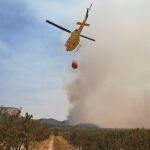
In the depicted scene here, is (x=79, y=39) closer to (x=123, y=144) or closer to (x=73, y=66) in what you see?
(x=73, y=66)

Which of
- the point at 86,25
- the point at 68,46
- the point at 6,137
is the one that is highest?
the point at 86,25

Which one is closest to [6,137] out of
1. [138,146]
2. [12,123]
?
[12,123]

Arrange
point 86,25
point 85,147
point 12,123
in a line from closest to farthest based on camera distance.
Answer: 1. point 86,25
2. point 12,123
3. point 85,147

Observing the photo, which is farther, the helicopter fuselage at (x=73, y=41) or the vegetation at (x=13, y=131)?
the vegetation at (x=13, y=131)

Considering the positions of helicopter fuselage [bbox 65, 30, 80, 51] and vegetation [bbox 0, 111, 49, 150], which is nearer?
helicopter fuselage [bbox 65, 30, 80, 51]

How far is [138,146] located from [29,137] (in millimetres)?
26541

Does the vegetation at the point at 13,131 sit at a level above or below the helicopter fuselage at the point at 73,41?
below

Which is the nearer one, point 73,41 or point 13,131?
point 73,41

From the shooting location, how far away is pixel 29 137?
99.1 metres

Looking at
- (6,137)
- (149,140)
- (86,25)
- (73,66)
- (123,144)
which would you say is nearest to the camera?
(73,66)

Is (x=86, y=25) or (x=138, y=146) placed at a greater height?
(x=86, y=25)

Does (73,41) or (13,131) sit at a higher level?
(73,41)

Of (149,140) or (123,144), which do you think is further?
(123,144)

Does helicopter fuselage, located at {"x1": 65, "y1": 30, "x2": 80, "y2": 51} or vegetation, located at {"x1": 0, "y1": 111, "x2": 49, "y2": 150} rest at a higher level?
helicopter fuselage, located at {"x1": 65, "y1": 30, "x2": 80, "y2": 51}
